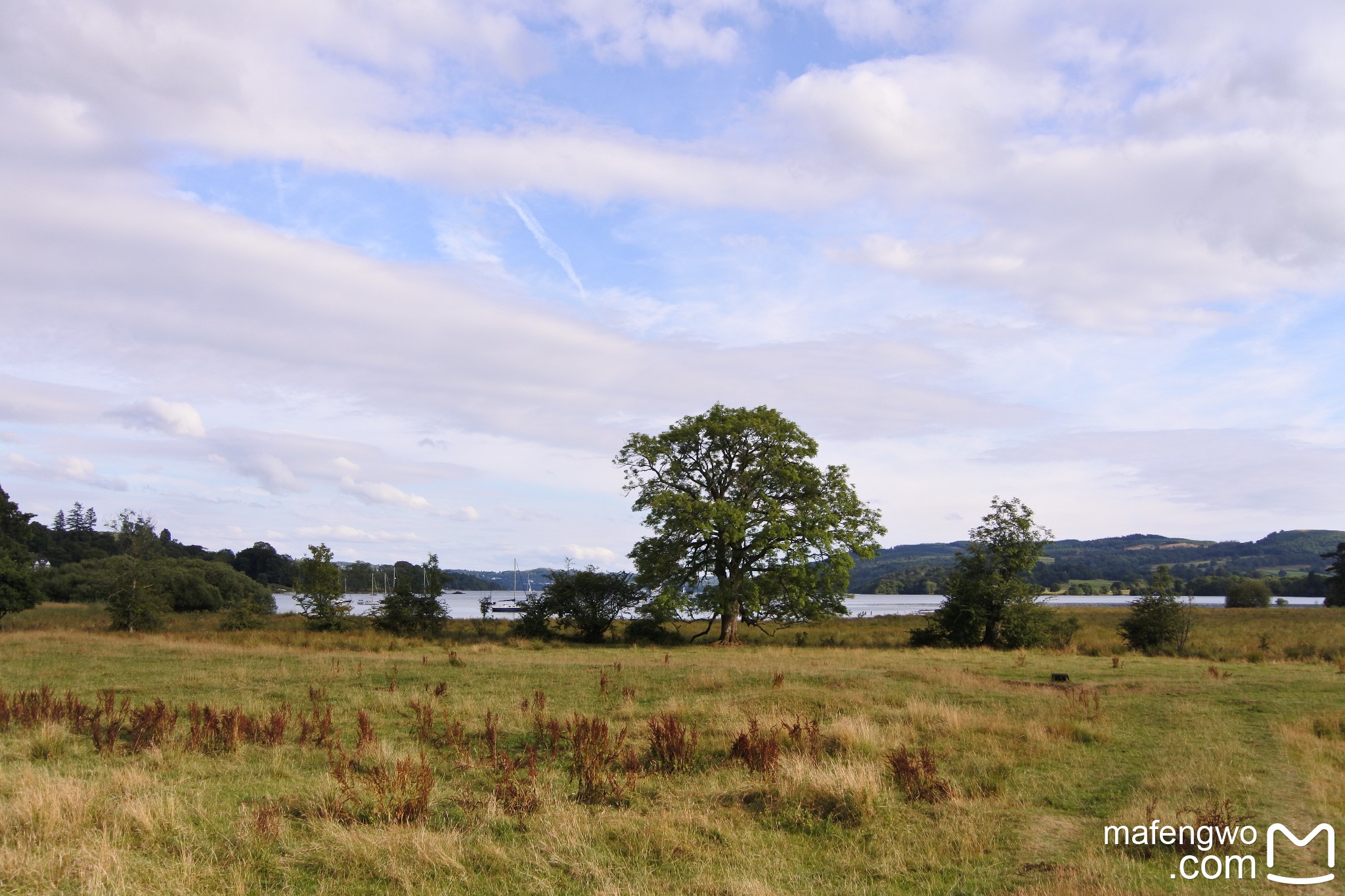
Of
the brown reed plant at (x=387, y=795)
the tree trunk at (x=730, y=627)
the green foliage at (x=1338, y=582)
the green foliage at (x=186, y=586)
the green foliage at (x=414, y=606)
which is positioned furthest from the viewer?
the green foliage at (x=1338, y=582)

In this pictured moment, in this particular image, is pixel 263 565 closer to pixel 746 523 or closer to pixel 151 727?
pixel 746 523

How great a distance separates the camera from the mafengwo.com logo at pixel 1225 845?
667cm

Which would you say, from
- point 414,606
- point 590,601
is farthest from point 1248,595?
A: point 414,606

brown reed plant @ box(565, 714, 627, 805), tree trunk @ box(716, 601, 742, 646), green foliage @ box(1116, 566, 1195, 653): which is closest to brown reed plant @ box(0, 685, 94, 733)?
brown reed plant @ box(565, 714, 627, 805)

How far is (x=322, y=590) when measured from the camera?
3891 cm

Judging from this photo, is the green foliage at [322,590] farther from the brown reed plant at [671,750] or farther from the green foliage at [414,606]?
the brown reed plant at [671,750]

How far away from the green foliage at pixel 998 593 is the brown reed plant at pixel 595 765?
2550cm

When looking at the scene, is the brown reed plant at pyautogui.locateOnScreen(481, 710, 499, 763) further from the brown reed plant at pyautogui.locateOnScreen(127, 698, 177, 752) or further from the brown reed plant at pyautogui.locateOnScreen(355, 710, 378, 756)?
the brown reed plant at pyautogui.locateOnScreen(127, 698, 177, 752)

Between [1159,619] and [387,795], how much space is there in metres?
30.6

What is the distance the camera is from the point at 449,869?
6684 mm

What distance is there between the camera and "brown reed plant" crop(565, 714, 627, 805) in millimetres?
9039

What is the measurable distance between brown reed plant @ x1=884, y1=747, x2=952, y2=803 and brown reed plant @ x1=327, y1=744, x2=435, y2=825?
542cm

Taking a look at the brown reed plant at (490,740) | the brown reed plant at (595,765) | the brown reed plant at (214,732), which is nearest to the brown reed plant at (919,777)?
the brown reed plant at (595,765)

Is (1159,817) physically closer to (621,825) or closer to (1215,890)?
(1215,890)
